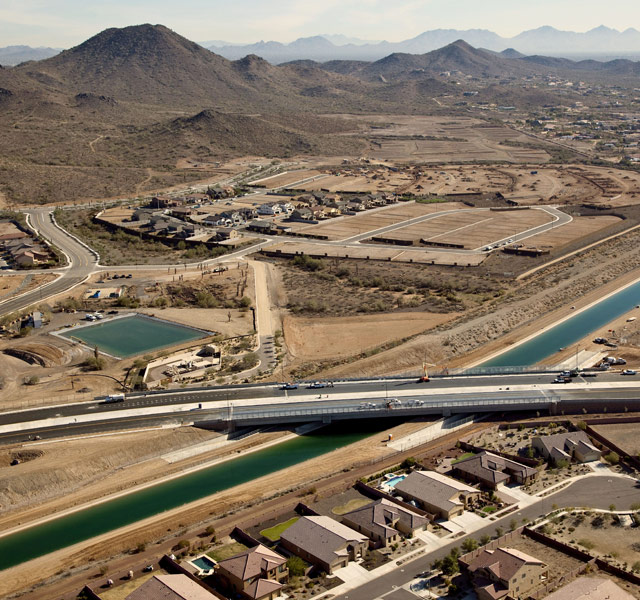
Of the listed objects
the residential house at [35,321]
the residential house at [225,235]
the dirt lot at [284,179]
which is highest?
the dirt lot at [284,179]

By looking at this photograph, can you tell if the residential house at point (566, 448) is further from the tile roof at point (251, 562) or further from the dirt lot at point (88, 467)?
the tile roof at point (251, 562)

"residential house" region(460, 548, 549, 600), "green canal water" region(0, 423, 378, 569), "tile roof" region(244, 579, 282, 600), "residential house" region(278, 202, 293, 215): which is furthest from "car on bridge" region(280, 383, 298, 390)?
"residential house" region(278, 202, 293, 215)

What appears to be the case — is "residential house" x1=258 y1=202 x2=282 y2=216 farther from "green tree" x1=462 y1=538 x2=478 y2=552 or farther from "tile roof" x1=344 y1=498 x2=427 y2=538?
"green tree" x1=462 y1=538 x2=478 y2=552

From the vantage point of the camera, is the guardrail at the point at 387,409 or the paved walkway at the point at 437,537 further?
the guardrail at the point at 387,409

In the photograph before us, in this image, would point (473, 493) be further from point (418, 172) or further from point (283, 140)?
point (283, 140)

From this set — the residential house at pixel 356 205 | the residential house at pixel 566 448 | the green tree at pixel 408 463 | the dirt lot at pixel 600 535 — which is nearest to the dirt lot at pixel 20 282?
the residential house at pixel 356 205

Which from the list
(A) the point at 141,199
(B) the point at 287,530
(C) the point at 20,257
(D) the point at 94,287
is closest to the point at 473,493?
(B) the point at 287,530

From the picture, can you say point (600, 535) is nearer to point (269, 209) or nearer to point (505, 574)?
point (505, 574)

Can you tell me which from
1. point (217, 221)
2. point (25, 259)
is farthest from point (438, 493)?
point (217, 221)
